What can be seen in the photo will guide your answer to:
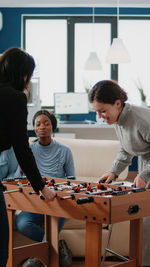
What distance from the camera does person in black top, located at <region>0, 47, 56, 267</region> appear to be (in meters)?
1.81

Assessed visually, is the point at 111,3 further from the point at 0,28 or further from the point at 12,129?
the point at 12,129

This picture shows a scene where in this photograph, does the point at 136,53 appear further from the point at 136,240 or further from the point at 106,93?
the point at 136,240

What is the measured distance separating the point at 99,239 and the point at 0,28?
5.94m

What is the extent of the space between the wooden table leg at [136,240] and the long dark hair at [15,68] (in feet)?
3.86

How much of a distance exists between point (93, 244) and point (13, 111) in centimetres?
86

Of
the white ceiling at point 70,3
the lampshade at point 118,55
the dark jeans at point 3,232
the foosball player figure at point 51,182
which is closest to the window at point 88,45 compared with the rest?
the white ceiling at point 70,3

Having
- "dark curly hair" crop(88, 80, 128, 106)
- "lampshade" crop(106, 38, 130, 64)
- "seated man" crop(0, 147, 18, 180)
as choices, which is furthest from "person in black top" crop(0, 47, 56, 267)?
"lampshade" crop(106, 38, 130, 64)

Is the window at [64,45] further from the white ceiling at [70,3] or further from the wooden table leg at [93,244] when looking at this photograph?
the wooden table leg at [93,244]

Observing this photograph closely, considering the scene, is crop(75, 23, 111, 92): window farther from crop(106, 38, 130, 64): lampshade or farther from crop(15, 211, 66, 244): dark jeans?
crop(15, 211, 66, 244): dark jeans

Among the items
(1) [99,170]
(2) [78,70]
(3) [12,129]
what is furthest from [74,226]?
(2) [78,70]

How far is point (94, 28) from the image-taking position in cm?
786

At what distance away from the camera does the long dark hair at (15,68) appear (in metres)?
1.89

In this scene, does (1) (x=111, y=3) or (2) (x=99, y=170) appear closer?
(2) (x=99, y=170)

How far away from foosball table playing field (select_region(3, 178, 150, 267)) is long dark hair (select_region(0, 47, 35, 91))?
655 mm
